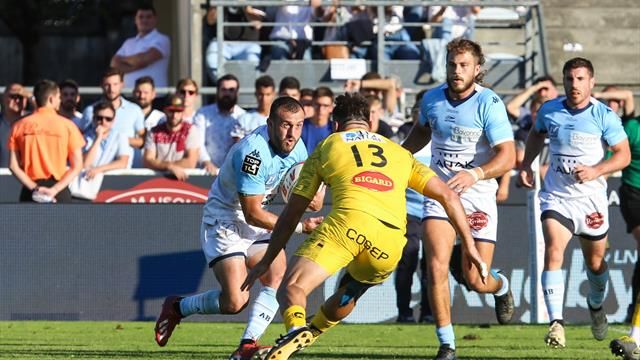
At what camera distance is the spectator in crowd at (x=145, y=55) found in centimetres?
1975

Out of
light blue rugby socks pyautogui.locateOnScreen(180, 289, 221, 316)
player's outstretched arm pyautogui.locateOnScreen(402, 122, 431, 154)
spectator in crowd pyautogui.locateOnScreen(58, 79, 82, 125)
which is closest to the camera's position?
light blue rugby socks pyautogui.locateOnScreen(180, 289, 221, 316)

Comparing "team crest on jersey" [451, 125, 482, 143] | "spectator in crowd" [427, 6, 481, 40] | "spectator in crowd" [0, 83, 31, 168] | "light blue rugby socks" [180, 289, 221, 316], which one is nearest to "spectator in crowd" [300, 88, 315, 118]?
"spectator in crowd" [0, 83, 31, 168]

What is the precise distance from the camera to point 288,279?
8.91 m

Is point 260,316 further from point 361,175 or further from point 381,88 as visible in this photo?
point 381,88

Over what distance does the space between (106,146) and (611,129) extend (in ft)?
23.3

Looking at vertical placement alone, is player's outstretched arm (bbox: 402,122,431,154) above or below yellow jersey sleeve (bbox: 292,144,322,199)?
below

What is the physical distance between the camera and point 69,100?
59.4 feet

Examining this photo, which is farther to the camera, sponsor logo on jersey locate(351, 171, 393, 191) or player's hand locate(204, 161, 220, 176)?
player's hand locate(204, 161, 220, 176)

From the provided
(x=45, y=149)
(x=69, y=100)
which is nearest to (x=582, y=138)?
(x=45, y=149)

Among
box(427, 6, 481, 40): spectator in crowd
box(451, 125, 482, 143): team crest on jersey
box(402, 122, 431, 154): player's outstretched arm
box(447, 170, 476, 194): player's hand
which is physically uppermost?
box(427, 6, 481, 40): spectator in crowd

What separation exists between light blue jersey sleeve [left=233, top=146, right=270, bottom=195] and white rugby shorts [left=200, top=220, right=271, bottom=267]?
2.58ft

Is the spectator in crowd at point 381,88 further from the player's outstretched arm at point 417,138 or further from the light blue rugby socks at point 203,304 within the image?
the light blue rugby socks at point 203,304

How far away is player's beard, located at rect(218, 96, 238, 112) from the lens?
17406mm

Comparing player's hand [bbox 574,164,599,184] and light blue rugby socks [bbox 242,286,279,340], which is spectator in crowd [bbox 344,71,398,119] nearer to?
player's hand [bbox 574,164,599,184]
